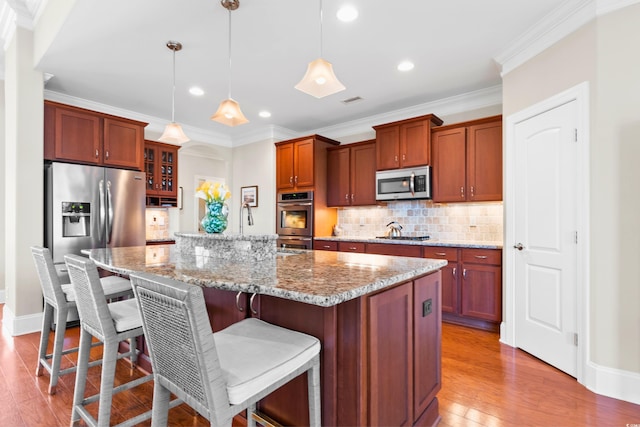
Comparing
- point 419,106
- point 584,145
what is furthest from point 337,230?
point 584,145

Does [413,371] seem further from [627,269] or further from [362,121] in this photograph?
[362,121]

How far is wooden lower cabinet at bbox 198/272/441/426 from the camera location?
1.28 meters

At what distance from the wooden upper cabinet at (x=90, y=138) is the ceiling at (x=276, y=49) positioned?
1.23ft

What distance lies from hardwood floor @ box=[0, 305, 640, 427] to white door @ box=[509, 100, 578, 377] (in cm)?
22

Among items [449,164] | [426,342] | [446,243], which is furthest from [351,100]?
[426,342]

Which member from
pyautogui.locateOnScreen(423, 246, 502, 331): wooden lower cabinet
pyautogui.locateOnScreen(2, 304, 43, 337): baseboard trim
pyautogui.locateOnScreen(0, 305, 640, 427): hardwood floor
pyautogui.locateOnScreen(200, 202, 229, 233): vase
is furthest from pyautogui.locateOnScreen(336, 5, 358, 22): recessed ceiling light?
pyautogui.locateOnScreen(2, 304, 43, 337): baseboard trim

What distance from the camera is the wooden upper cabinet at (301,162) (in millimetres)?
5094

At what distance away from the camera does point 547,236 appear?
264 cm

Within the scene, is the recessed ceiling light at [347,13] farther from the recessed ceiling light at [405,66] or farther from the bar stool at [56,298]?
the bar stool at [56,298]

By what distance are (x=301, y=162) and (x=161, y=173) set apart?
7.08 ft

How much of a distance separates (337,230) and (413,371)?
3.90 metres

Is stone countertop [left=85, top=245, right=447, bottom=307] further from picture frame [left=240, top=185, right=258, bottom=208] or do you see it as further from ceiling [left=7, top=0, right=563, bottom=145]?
picture frame [left=240, top=185, right=258, bottom=208]

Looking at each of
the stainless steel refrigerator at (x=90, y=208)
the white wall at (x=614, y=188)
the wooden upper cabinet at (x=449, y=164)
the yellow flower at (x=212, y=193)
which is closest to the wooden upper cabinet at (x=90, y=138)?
the stainless steel refrigerator at (x=90, y=208)

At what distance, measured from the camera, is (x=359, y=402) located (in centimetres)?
126
